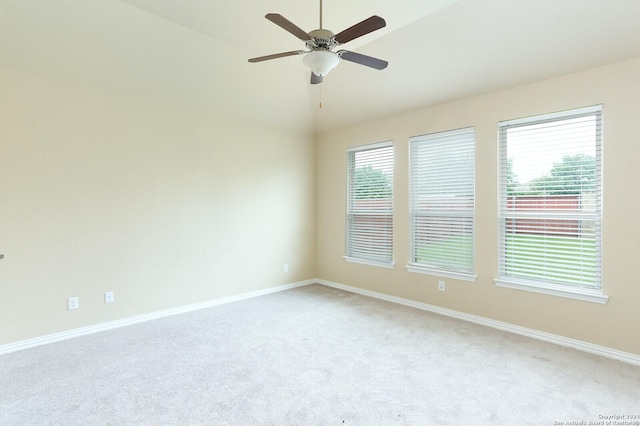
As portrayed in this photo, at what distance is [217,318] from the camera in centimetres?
394

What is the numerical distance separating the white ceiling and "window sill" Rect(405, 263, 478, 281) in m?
2.10

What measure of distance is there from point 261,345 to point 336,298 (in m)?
1.82

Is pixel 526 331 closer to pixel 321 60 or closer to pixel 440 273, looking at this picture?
pixel 440 273

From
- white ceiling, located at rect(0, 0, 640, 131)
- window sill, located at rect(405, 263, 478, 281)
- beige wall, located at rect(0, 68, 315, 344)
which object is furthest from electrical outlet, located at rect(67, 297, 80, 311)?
window sill, located at rect(405, 263, 478, 281)

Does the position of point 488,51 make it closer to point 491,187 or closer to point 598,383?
point 491,187

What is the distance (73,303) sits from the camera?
3391 mm

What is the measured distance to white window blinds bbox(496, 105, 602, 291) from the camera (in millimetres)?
3082

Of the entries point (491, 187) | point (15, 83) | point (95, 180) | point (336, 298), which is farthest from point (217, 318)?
point (491, 187)

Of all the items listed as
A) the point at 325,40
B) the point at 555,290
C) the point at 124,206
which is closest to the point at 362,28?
the point at 325,40

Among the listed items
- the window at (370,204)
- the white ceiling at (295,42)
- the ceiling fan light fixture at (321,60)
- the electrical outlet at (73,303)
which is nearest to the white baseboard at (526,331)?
the window at (370,204)

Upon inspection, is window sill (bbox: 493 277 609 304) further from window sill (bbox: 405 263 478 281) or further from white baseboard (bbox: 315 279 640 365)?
white baseboard (bbox: 315 279 640 365)

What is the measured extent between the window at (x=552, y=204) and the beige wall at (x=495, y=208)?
0.27 feet

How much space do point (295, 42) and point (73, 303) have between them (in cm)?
350

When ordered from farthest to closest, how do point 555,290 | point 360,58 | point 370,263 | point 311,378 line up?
point 370,263 → point 555,290 → point 311,378 → point 360,58
